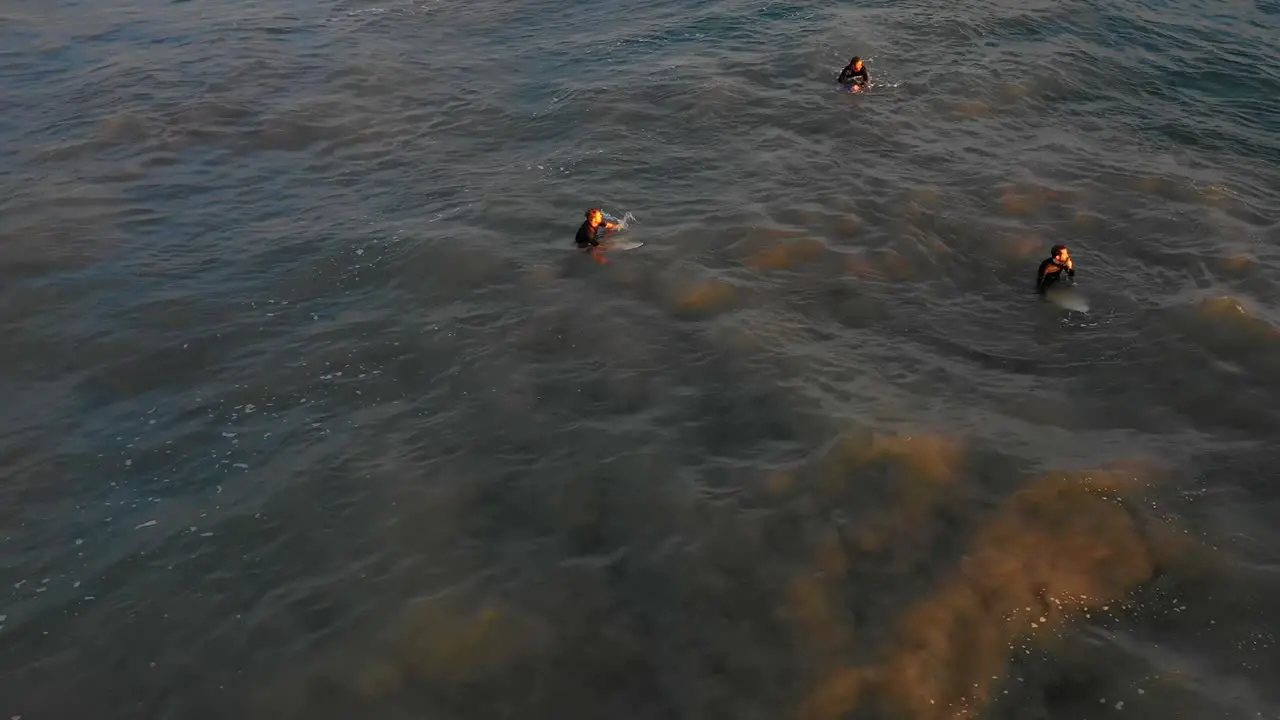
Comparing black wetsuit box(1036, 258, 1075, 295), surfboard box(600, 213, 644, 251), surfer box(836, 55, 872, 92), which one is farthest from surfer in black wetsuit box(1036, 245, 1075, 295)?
surfer box(836, 55, 872, 92)

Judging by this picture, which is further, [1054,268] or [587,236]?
[587,236]

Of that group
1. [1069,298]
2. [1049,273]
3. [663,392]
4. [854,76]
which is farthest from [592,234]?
[854,76]

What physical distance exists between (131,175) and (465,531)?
16735mm

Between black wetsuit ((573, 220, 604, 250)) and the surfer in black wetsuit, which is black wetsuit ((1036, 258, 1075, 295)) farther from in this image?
black wetsuit ((573, 220, 604, 250))

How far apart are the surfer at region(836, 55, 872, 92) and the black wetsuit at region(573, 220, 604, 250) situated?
9807 millimetres

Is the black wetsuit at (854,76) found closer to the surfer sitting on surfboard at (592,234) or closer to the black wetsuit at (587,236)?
the surfer sitting on surfboard at (592,234)

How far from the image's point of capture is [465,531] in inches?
479

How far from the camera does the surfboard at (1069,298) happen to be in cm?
1566

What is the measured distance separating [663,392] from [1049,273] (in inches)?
302

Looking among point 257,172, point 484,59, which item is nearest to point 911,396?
point 257,172

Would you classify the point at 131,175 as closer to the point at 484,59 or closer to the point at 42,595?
the point at 484,59

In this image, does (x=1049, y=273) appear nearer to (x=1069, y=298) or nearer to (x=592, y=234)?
(x=1069, y=298)

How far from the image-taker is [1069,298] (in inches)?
625

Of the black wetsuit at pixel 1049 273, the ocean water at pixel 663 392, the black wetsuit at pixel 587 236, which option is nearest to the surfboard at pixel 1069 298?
the black wetsuit at pixel 1049 273
